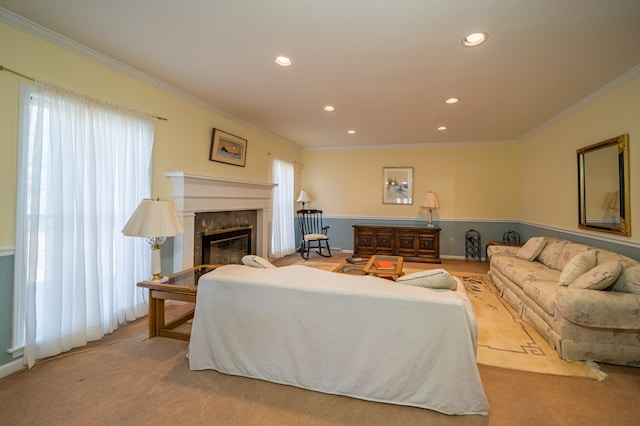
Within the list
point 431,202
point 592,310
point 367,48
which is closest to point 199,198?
point 367,48

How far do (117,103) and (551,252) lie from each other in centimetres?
527

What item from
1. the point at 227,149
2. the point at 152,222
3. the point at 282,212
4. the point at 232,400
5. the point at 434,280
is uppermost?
the point at 227,149

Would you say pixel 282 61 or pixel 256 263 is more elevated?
pixel 282 61

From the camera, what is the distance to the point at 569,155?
3859 millimetres

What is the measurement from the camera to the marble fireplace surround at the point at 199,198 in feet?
10.9

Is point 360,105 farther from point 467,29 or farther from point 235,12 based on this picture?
point 235,12

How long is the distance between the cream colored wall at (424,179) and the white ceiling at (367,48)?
7.02 feet

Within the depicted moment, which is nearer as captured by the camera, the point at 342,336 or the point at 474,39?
the point at 342,336

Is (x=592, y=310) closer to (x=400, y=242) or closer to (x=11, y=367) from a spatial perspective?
(x=400, y=242)

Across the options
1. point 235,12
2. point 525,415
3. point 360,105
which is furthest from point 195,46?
point 525,415

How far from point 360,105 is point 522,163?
4005 mm

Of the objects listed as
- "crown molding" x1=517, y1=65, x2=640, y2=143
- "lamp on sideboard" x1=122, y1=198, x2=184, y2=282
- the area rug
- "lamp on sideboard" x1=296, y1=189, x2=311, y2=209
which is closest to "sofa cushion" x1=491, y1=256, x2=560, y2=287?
the area rug

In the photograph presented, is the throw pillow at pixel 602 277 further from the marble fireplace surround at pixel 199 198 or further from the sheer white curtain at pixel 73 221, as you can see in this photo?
the sheer white curtain at pixel 73 221

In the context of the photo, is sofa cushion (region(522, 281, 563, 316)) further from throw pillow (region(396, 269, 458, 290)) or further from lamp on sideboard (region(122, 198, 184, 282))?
lamp on sideboard (region(122, 198, 184, 282))
